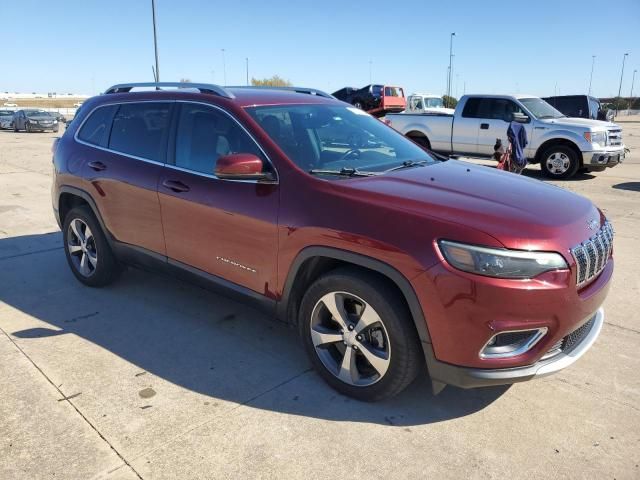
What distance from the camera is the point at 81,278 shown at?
15.9 ft

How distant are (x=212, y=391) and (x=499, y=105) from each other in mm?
11377

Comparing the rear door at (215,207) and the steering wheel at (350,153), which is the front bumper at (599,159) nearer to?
the steering wheel at (350,153)

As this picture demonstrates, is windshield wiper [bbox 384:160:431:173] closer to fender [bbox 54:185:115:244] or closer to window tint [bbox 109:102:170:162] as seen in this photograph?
window tint [bbox 109:102:170:162]

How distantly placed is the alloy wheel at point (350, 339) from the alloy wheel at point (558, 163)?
10249 mm

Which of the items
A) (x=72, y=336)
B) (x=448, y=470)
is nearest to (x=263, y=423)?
(x=448, y=470)

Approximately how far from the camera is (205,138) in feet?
12.1

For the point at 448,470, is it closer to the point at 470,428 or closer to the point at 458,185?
the point at 470,428

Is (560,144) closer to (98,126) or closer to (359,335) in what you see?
(98,126)

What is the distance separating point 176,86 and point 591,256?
3141 millimetres

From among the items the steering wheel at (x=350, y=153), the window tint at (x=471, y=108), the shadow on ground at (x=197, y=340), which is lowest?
the shadow on ground at (x=197, y=340)

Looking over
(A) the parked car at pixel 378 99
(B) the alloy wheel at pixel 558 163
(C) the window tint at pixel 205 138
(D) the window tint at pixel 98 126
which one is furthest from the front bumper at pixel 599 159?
(A) the parked car at pixel 378 99

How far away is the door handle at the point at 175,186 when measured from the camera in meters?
3.68

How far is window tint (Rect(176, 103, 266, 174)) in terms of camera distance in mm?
3473

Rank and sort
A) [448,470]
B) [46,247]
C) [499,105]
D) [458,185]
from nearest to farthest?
[448,470], [458,185], [46,247], [499,105]
